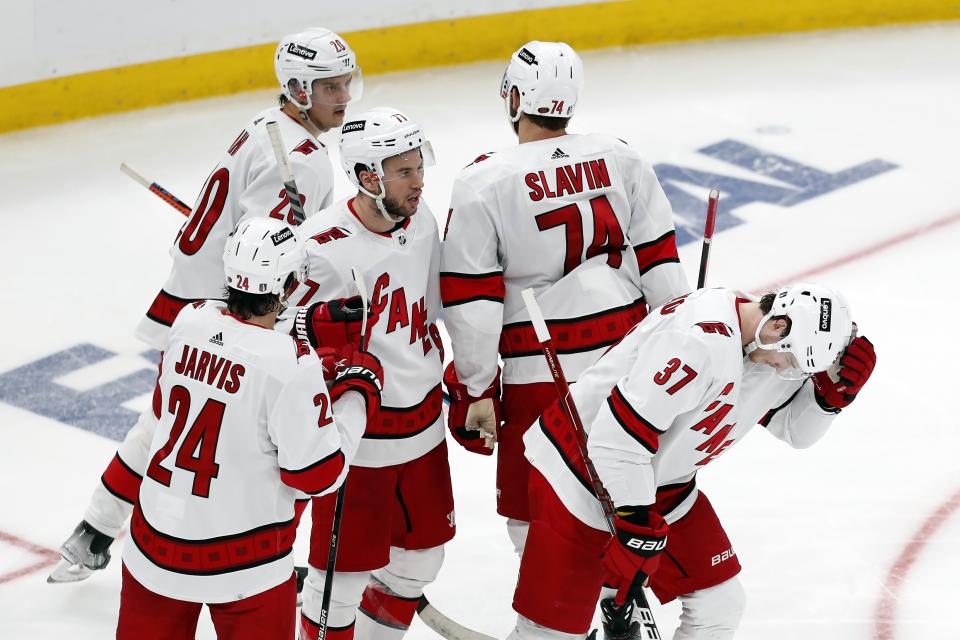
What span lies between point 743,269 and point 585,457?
2687mm

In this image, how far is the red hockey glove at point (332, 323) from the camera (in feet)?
10.2

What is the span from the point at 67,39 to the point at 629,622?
13.5ft

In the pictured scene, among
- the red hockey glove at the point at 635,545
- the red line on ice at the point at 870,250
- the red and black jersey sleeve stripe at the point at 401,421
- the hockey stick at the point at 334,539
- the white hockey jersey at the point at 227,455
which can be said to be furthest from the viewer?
the red line on ice at the point at 870,250

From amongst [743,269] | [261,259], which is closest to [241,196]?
[261,259]

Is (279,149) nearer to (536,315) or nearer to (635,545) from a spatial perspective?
(536,315)

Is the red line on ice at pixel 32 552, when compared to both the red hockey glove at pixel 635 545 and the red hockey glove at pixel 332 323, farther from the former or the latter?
the red hockey glove at pixel 635 545

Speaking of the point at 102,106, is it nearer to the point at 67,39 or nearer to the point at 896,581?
the point at 67,39

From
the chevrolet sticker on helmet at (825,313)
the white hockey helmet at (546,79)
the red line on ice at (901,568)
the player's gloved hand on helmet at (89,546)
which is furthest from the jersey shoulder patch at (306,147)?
the red line on ice at (901,568)

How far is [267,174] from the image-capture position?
12.3ft

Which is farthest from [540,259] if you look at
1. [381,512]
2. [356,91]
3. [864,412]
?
[864,412]

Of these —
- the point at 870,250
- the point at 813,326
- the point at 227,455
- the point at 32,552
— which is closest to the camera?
the point at 227,455

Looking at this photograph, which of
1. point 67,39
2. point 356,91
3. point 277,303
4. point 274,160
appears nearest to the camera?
point 277,303

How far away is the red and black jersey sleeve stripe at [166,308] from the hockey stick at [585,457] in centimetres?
101

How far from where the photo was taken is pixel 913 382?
4930 millimetres
